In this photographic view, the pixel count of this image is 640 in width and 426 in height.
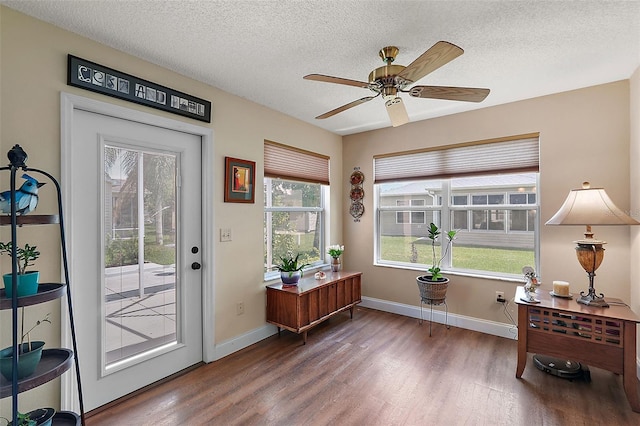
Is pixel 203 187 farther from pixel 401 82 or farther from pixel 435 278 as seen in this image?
pixel 435 278

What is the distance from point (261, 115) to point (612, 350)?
139 inches

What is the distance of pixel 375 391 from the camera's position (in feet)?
7.45

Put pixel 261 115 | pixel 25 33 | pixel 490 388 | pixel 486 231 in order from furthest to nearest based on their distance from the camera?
pixel 486 231
pixel 261 115
pixel 490 388
pixel 25 33

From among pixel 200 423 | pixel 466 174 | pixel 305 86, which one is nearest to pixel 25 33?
pixel 305 86

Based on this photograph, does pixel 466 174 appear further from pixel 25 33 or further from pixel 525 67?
pixel 25 33

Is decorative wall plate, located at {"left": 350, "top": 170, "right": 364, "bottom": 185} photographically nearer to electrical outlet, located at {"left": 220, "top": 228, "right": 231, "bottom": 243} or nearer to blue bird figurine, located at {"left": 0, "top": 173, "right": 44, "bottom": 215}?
electrical outlet, located at {"left": 220, "top": 228, "right": 231, "bottom": 243}

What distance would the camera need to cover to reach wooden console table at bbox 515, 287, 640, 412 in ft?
6.75

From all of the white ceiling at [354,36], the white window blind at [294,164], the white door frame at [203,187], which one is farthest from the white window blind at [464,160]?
the white door frame at [203,187]

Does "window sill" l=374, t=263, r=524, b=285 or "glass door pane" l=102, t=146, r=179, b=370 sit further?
"window sill" l=374, t=263, r=524, b=285

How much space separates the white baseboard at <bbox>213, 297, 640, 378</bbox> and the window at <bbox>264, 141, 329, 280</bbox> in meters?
0.60

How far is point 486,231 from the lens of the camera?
3451 millimetres

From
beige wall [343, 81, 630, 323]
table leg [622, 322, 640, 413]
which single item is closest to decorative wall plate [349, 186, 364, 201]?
beige wall [343, 81, 630, 323]

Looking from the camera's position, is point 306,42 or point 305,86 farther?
point 305,86

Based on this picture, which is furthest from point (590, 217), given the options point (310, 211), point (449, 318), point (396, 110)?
point (310, 211)
